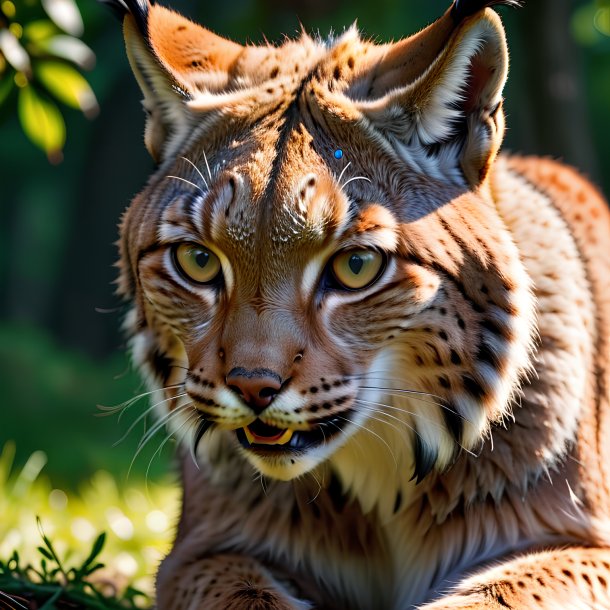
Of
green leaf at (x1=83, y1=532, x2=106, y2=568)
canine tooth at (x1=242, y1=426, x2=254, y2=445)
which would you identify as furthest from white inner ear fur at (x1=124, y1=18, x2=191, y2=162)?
green leaf at (x1=83, y1=532, x2=106, y2=568)

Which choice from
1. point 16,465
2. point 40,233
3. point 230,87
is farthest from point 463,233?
point 40,233

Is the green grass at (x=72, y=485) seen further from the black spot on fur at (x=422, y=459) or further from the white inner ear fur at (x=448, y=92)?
the white inner ear fur at (x=448, y=92)

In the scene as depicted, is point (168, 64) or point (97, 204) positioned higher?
point (168, 64)

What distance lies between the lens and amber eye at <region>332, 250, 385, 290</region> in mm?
3564

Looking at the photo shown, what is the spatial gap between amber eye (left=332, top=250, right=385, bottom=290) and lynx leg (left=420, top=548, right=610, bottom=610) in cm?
117

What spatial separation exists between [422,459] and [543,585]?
616mm

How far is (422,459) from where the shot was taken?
3979mm

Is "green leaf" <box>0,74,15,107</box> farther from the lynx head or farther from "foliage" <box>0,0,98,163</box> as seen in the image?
the lynx head

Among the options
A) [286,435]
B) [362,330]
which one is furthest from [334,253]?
[286,435]

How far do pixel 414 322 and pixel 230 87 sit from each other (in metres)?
1.25

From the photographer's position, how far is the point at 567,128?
309 inches

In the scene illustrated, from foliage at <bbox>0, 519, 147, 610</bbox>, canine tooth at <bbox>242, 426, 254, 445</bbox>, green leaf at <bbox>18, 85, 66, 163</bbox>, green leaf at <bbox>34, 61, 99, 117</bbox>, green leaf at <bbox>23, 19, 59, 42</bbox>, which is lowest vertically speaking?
foliage at <bbox>0, 519, 147, 610</bbox>

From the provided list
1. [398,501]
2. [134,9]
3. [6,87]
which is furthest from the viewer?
[6,87]

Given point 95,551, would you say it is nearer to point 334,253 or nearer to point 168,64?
point 334,253
